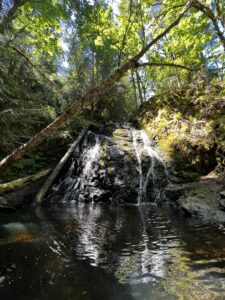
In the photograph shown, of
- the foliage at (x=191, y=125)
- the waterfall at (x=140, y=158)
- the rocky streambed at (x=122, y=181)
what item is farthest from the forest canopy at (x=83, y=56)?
the waterfall at (x=140, y=158)

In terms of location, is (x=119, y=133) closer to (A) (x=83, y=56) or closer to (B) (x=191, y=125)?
(B) (x=191, y=125)

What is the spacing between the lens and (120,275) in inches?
127

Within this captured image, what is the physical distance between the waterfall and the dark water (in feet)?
8.27

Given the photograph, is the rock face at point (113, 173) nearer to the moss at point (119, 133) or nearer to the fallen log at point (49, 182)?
the fallen log at point (49, 182)

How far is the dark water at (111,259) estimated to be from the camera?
2.82 metres

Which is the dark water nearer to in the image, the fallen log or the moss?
the fallen log

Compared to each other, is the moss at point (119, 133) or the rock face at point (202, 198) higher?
the moss at point (119, 133)

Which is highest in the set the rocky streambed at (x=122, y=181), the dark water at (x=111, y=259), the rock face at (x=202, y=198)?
the rocky streambed at (x=122, y=181)

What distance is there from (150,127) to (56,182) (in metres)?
5.32

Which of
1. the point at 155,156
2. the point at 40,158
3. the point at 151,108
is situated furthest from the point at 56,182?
the point at 151,108

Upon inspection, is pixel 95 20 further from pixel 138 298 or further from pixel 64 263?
pixel 138 298

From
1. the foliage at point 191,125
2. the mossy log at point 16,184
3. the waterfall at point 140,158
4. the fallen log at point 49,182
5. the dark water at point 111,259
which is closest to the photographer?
the dark water at point 111,259

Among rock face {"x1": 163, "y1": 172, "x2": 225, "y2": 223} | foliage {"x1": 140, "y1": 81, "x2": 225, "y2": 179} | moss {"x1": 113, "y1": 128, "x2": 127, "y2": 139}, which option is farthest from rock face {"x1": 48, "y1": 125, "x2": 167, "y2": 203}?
rock face {"x1": 163, "y1": 172, "x2": 225, "y2": 223}

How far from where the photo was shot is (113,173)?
374 inches
